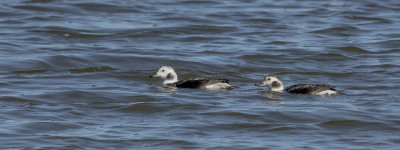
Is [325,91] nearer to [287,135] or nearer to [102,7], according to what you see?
Answer: [287,135]

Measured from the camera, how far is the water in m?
11.9

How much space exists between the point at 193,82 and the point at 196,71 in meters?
2.39

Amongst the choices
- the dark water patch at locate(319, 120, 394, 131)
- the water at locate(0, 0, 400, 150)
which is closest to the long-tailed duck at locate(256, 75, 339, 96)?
the water at locate(0, 0, 400, 150)

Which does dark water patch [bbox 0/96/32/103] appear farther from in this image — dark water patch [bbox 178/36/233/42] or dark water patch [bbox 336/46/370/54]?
dark water patch [bbox 336/46/370/54]

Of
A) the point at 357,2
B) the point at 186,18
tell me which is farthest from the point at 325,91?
the point at 357,2

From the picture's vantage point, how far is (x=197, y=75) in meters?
17.8

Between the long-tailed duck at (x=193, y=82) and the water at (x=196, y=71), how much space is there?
0.18 meters

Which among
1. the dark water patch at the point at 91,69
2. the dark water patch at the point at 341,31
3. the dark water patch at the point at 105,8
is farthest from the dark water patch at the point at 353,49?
the dark water patch at the point at 105,8

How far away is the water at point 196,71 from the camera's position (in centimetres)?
1191

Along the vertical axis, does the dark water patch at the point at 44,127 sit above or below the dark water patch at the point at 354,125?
above

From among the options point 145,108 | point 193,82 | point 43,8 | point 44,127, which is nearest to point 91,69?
point 193,82

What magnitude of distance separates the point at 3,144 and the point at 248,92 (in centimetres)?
535

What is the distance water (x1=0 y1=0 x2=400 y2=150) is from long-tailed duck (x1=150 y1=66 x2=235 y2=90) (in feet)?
0.60

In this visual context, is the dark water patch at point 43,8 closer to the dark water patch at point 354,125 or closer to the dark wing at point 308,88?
the dark wing at point 308,88
